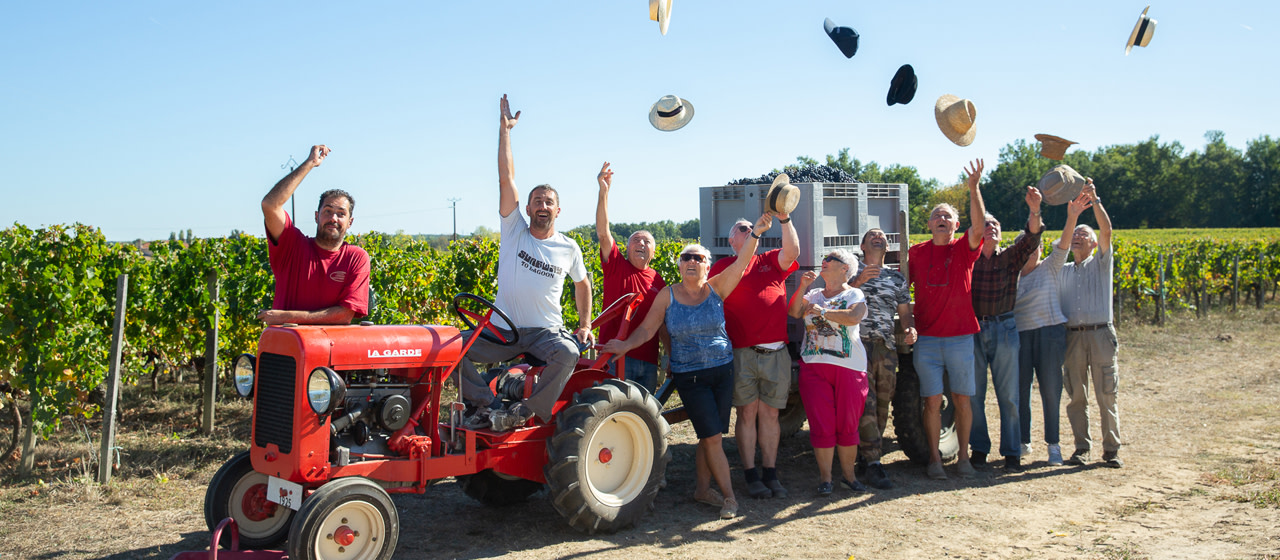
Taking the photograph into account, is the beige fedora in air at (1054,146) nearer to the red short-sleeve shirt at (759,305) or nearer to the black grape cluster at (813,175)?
the black grape cluster at (813,175)

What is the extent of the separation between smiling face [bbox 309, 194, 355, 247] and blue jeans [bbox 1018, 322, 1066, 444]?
4.90 metres

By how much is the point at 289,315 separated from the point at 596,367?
174 centimetres

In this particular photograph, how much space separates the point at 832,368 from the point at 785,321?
1.42 ft

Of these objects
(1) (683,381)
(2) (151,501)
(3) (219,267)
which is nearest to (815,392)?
(1) (683,381)

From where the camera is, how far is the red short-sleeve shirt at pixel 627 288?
5.49m

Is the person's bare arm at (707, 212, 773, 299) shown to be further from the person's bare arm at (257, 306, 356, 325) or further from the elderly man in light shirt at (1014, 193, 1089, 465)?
the elderly man in light shirt at (1014, 193, 1089, 465)

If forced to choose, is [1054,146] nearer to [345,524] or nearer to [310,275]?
[310,275]

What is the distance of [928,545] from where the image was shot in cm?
448

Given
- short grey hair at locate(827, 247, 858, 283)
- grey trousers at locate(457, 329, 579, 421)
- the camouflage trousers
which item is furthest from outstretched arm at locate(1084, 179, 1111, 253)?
grey trousers at locate(457, 329, 579, 421)

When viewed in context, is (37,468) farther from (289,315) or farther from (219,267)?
(289,315)

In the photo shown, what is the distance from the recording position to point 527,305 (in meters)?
4.47

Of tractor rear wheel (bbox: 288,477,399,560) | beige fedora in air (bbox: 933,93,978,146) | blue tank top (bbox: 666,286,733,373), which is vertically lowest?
tractor rear wheel (bbox: 288,477,399,560)

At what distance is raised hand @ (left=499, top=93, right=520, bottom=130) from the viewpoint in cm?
460

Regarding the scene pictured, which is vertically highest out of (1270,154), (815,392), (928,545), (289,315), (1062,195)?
(1270,154)
